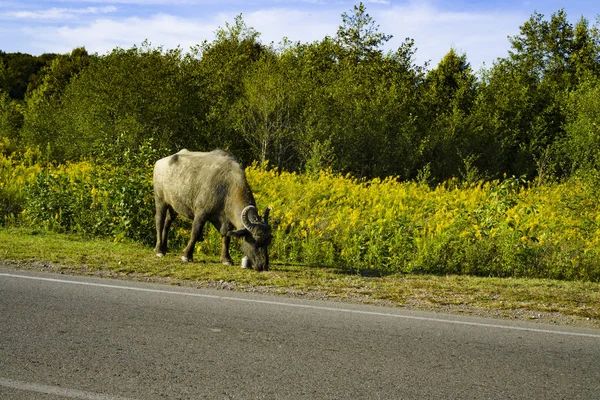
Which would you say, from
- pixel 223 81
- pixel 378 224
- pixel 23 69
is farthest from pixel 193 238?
pixel 23 69

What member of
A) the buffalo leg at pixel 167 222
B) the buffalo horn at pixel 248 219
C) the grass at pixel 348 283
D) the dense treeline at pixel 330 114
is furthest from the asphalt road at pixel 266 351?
the dense treeline at pixel 330 114

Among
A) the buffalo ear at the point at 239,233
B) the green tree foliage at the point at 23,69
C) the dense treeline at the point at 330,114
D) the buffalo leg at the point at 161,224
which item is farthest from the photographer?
the green tree foliage at the point at 23,69

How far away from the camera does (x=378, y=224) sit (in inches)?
526

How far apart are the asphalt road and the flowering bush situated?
14.5 ft

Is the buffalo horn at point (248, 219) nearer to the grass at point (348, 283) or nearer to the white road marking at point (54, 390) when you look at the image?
the grass at point (348, 283)

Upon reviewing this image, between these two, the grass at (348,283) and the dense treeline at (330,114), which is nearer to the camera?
the grass at (348,283)

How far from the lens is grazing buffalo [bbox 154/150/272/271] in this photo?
1116 cm

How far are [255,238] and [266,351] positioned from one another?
5.05 m

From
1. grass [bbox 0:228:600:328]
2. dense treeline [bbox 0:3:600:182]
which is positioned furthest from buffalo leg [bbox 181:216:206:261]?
dense treeline [bbox 0:3:600:182]

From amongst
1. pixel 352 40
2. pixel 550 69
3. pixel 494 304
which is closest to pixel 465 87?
pixel 352 40

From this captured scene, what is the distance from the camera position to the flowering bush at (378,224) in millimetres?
12188

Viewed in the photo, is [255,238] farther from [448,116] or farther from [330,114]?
[448,116]

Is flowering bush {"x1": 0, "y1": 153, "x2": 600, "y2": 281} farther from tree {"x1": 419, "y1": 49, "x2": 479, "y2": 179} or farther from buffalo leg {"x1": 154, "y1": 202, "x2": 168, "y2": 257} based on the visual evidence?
tree {"x1": 419, "y1": 49, "x2": 479, "y2": 179}

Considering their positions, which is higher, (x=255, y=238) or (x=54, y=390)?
(x=255, y=238)
